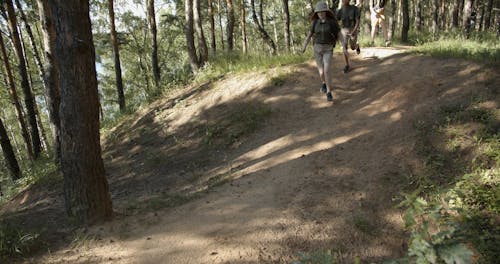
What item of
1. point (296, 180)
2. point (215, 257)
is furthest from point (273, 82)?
point (215, 257)

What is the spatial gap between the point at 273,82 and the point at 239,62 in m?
2.58

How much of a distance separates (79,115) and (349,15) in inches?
299

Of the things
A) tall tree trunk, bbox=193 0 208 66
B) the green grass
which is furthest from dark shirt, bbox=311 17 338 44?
tall tree trunk, bbox=193 0 208 66

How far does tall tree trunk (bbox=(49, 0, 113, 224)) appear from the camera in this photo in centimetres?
455

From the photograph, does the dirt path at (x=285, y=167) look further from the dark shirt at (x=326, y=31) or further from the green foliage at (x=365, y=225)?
the dark shirt at (x=326, y=31)

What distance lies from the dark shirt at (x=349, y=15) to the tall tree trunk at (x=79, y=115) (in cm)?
698

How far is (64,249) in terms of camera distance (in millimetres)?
4363

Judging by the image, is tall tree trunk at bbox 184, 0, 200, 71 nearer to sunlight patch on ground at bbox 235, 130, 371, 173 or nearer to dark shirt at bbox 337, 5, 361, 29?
dark shirt at bbox 337, 5, 361, 29

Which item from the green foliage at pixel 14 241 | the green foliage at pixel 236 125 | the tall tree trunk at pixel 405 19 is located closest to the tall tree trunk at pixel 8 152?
the green foliage at pixel 236 125

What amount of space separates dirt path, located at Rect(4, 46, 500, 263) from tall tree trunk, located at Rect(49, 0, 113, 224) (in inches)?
20.2

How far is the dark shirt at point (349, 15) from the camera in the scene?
9.09 metres

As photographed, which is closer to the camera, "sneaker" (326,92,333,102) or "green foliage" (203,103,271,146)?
"sneaker" (326,92,333,102)

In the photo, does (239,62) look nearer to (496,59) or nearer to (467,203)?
(496,59)

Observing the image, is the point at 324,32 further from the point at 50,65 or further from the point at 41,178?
the point at 41,178
